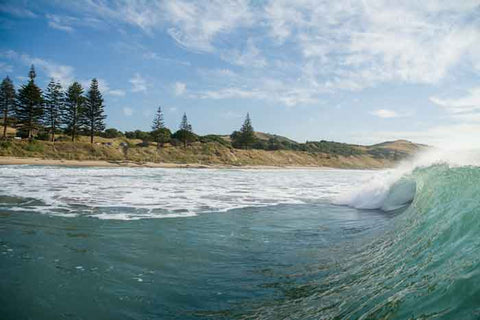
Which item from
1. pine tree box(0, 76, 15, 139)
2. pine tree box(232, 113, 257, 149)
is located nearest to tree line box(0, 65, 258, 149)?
Result: pine tree box(0, 76, 15, 139)

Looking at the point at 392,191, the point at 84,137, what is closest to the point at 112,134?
the point at 84,137

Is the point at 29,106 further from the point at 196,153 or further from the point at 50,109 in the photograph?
the point at 196,153

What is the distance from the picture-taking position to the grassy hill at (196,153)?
42.0 m

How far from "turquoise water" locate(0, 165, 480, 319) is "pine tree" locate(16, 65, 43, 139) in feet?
163

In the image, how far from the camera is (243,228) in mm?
7453

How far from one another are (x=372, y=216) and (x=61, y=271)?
8163 millimetres

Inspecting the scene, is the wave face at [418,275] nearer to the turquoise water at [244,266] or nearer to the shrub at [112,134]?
the turquoise water at [244,266]

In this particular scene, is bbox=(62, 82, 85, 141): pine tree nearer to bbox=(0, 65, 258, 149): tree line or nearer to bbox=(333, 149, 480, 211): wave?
bbox=(0, 65, 258, 149): tree line

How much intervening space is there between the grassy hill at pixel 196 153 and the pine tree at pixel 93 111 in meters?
2.68

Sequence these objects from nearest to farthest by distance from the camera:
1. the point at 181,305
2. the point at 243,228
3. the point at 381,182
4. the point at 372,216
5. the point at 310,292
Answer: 1. the point at 181,305
2. the point at 310,292
3. the point at 243,228
4. the point at 372,216
5. the point at 381,182

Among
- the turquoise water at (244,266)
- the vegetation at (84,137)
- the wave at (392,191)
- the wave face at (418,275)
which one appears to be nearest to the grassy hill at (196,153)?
the vegetation at (84,137)

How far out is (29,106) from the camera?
49531mm

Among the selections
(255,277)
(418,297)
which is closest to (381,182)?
(255,277)

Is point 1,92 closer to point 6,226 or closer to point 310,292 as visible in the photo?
point 6,226
